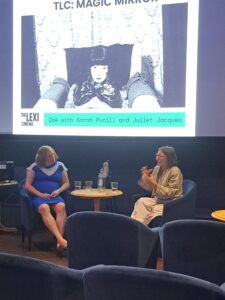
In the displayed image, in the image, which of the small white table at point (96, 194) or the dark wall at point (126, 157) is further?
the dark wall at point (126, 157)

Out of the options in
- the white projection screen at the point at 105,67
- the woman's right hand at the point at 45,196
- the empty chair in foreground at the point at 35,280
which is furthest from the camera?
the white projection screen at the point at 105,67

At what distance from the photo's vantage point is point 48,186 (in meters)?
4.95

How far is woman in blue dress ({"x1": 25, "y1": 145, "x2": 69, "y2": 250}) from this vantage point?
4.72 metres

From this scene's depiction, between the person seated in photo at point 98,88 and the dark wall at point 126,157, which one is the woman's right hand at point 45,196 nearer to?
the dark wall at point 126,157

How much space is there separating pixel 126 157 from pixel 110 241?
3128 mm

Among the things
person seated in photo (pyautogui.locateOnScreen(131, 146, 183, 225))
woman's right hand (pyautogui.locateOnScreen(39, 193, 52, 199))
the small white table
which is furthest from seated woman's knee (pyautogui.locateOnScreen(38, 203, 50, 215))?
person seated in photo (pyautogui.locateOnScreen(131, 146, 183, 225))

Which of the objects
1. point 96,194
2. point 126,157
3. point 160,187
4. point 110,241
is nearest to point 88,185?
point 96,194

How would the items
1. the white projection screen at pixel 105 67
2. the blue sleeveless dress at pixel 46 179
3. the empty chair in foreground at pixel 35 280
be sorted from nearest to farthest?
1. the empty chair in foreground at pixel 35 280
2. the blue sleeveless dress at pixel 46 179
3. the white projection screen at pixel 105 67

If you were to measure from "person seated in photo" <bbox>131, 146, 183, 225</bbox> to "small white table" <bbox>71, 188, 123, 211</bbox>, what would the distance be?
387 millimetres

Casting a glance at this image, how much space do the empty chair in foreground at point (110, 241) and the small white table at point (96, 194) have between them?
6.67ft

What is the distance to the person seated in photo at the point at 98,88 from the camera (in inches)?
211

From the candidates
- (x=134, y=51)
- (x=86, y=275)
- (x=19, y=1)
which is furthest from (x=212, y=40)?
(x=86, y=275)

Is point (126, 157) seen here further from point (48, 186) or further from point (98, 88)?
point (48, 186)

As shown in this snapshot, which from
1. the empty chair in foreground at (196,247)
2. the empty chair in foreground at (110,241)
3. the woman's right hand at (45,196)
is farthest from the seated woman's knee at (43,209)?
the empty chair in foreground at (196,247)
